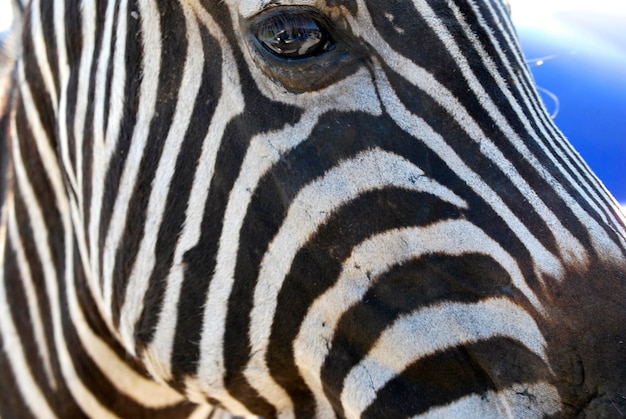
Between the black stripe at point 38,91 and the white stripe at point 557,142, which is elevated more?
the black stripe at point 38,91

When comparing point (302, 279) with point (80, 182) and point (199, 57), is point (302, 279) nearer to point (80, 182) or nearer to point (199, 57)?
point (199, 57)

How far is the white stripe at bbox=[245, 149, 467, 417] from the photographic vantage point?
1430 millimetres

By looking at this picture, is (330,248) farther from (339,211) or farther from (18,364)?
(18,364)

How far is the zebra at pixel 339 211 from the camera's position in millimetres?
1345

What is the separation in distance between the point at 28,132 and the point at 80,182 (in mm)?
409

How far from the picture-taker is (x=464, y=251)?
138 centimetres

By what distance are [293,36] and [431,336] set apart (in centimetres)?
79

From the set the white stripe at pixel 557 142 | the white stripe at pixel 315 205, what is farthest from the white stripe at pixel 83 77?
the white stripe at pixel 557 142

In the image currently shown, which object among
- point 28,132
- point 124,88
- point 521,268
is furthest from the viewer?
point 28,132

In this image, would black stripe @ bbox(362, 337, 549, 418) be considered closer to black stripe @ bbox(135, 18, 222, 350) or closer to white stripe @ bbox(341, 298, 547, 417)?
white stripe @ bbox(341, 298, 547, 417)

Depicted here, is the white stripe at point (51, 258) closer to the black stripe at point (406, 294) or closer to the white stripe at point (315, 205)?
the white stripe at point (315, 205)

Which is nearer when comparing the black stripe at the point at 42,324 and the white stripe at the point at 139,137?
the white stripe at the point at 139,137

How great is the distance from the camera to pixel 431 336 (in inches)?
55.1

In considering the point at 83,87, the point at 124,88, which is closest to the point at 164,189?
the point at 124,88
